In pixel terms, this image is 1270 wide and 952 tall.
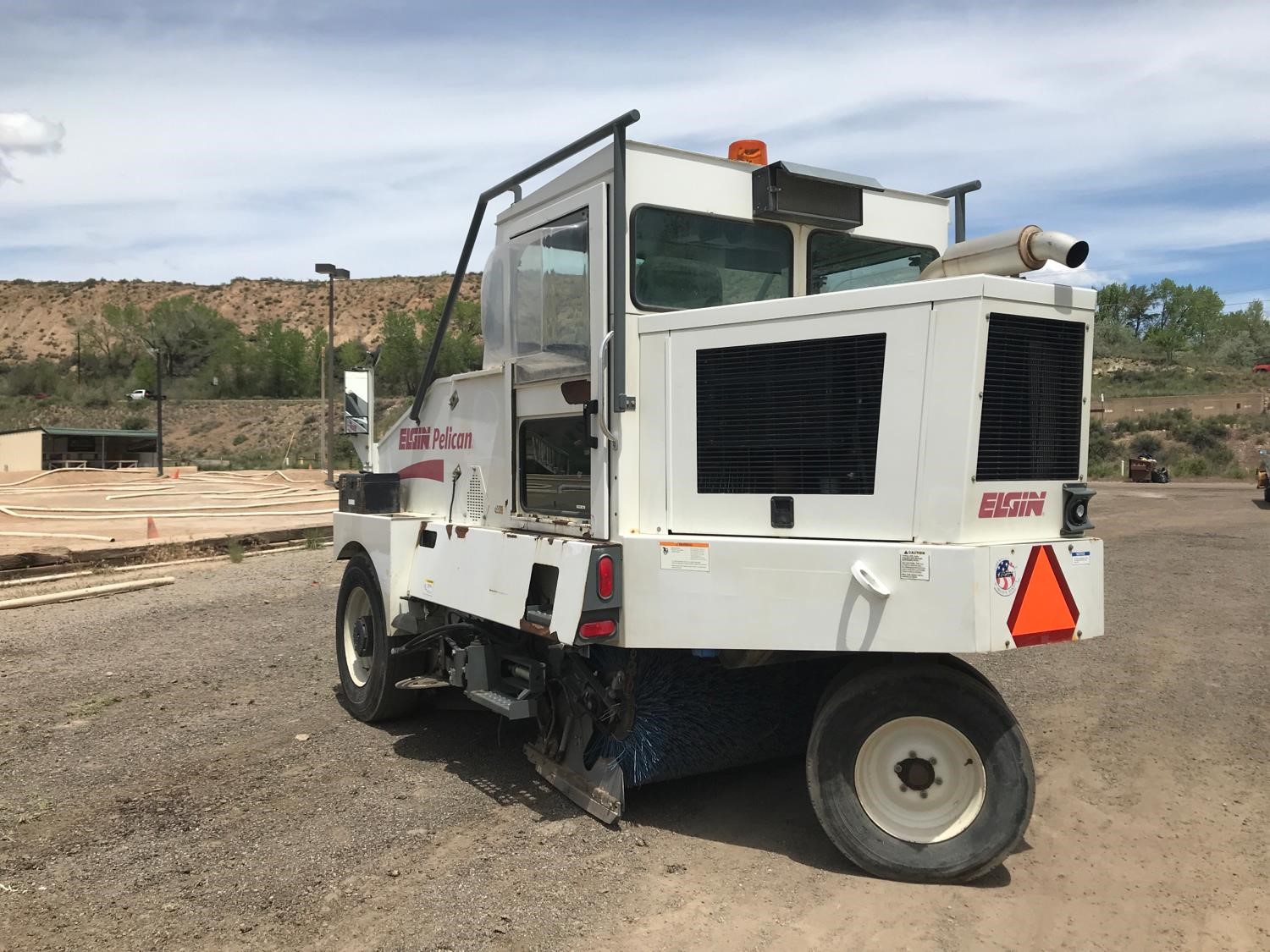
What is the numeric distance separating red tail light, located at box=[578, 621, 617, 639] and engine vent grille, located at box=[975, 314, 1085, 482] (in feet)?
5.41

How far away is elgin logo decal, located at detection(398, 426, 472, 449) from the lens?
5.58 m

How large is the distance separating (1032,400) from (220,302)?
112 metres

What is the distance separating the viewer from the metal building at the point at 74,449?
44.2 metres

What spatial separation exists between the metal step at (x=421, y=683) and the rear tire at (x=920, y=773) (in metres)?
2.71

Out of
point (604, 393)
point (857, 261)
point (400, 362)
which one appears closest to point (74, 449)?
point (400, 362)

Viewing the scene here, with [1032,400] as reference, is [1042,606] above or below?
below

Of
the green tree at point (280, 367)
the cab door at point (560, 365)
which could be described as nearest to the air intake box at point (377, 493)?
the cab door at point (560, 365)

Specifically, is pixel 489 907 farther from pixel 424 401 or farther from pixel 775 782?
pixel 424 401

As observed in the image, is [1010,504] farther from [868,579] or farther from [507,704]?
[507,704]

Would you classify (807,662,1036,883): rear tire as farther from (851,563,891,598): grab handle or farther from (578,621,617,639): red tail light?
(578,621,617,639): red tail light

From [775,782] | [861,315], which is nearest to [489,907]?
[775,782]

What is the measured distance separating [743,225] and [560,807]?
2.95m

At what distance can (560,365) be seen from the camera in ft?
15.0

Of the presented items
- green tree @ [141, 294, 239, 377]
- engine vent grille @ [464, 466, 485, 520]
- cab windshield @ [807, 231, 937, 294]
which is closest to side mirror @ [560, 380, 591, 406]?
engine vent grille @ [464, 466, 485, 520]
